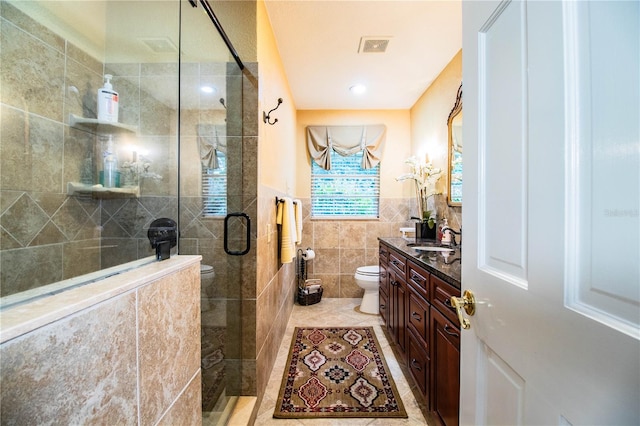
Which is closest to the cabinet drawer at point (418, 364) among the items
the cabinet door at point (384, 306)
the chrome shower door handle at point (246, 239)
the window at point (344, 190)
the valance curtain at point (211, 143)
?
the cabinet door at point (384, 306)

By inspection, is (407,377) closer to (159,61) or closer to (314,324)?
(314,324)

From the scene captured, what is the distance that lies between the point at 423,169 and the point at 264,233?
1.98 meters

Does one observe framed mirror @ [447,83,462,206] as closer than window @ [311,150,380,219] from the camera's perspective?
Yes

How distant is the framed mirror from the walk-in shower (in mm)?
1888

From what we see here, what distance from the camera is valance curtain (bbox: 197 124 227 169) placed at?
1604mm

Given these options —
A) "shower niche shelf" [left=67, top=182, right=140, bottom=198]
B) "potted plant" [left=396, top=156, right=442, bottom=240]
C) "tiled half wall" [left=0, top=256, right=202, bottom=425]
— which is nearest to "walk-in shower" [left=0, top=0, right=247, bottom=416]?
"shower niche shelf" [left=67, top=182, right=140, bottom=198]

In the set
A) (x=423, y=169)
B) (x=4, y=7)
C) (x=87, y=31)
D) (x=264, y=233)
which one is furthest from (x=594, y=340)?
(x=423, y=169)

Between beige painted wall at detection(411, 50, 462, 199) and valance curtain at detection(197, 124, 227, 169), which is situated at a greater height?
beige painted wall at detection(411, 50, 462, 199)

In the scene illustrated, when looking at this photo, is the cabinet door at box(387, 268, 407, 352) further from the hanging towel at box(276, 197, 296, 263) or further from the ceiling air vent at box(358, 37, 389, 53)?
the ceiling air vent at box(358, 37, 389, 53)

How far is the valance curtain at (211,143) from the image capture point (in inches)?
63.2

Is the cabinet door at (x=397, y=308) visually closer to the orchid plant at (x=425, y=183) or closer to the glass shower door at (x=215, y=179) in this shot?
the orchid plant at (x=425, y=183)

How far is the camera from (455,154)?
7.46 feet

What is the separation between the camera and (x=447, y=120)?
2.45 meters

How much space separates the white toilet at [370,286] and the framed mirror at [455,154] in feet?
3.93
